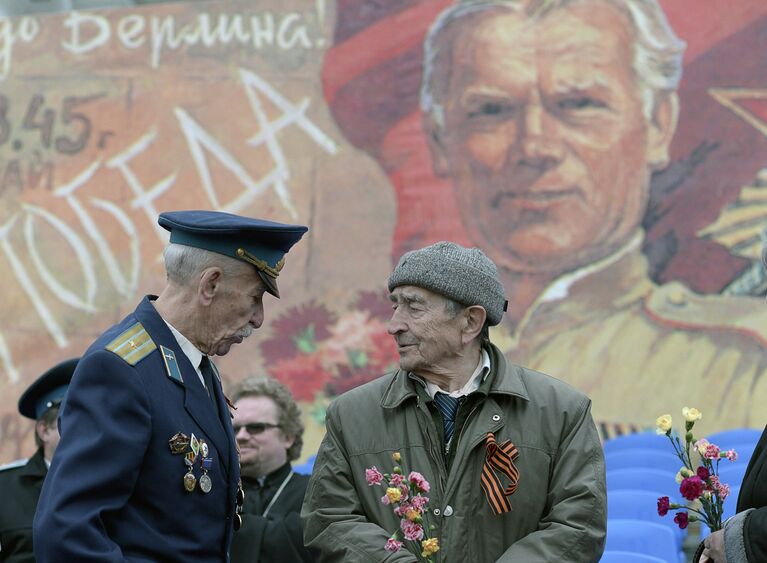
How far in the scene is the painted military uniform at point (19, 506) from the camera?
3.97m

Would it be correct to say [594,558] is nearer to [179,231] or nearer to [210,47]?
[179,231]

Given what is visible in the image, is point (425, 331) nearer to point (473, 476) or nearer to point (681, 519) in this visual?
Answer: point (473, 476)

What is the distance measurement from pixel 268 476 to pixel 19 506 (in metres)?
0.87

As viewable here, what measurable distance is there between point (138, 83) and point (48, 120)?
697 mm

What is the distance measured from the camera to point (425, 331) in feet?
10.4

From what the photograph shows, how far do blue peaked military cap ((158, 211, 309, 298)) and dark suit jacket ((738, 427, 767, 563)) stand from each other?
4.30ft

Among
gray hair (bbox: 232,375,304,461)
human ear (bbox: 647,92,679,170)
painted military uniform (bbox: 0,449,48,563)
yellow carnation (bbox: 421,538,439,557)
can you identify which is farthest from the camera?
human ear (bbox: 647,92,679,170)

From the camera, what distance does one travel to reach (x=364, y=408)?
10.4 ft

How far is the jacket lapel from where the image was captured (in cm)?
264

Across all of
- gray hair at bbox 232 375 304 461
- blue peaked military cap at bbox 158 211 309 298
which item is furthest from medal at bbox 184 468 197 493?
gray hair at bbox 232 375 304 461

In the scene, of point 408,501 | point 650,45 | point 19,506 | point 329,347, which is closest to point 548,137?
point 650,45

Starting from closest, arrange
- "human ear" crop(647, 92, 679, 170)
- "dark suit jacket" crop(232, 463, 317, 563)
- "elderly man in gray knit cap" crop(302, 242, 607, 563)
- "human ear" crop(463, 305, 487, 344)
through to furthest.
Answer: "elderly man in gray knit cap" crop(302, 242, 607, 563) → "human ear" crop(463, 305, 487, 344) → "dark suit jacket" crop(232, 463, 317, 563) → "human ear" crop(647, 92, 679, 170)

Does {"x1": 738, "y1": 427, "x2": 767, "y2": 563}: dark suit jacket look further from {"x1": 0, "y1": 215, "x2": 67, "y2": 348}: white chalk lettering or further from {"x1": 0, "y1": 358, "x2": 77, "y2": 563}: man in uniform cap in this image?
{"x1": 0, "y1": 215, "x2": 67, "y2": 348}: white chalk lettering

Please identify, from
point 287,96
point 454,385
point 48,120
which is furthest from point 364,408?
point 48,120
